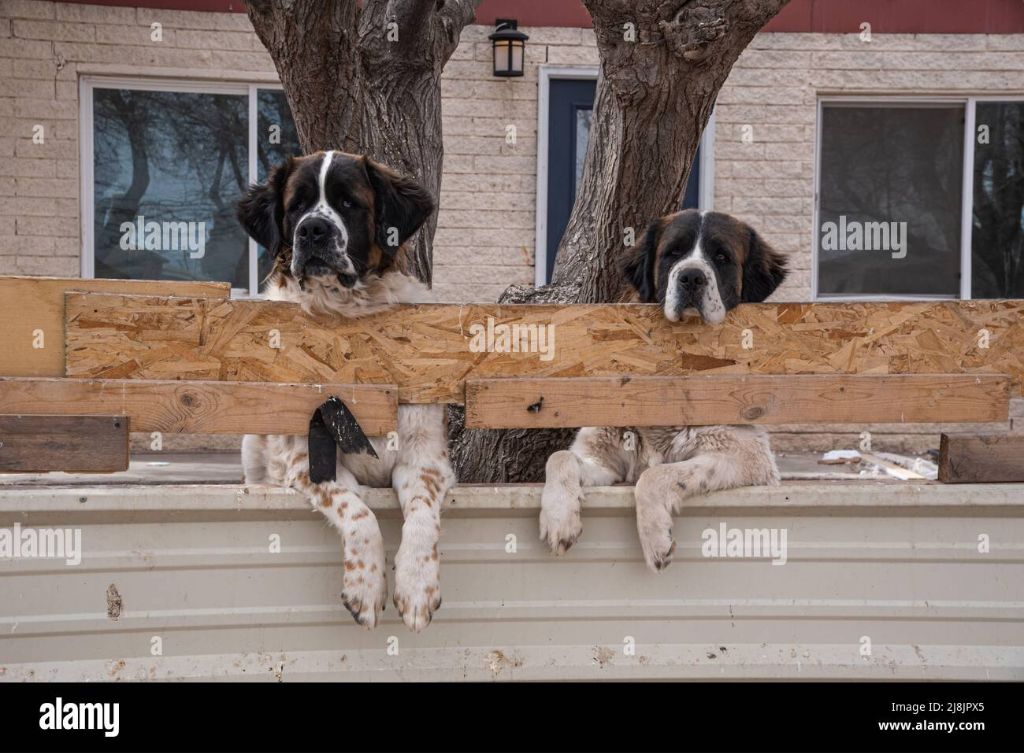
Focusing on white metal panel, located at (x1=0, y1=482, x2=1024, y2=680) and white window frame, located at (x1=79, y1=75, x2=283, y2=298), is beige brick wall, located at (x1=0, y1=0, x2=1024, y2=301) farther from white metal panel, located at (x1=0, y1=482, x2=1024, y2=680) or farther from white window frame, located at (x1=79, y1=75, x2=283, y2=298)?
white metal panel, located at (x1=0, y1=482, x2=1024, y2=680)

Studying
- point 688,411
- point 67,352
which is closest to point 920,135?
point 688,411

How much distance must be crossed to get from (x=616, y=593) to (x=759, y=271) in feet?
5.19

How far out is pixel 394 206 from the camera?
3564 mm

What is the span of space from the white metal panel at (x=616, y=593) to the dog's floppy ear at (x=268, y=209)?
41.4 inches

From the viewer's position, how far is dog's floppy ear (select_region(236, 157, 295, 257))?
11.5 ft

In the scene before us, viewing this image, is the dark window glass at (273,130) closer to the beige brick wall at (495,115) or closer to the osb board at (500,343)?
the beige brick wall at (495,115)

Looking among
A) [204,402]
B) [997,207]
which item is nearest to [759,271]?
[204,402]

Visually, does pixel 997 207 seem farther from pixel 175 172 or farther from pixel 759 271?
pixel 175 172

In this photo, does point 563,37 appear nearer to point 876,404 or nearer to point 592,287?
point 592,287

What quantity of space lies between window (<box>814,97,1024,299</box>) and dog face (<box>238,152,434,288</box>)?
547 centimetres

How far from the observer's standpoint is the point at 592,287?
450 centimetres

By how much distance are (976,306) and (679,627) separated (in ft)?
4.57

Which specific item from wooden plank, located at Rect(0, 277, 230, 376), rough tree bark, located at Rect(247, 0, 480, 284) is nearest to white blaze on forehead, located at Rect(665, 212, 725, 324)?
rough tree bark, located at Rect(247, 0, 480, 284)

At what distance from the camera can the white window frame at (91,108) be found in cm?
770
